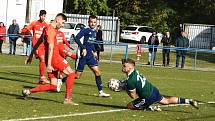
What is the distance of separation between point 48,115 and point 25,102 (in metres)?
1.77

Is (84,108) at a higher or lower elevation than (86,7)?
lower

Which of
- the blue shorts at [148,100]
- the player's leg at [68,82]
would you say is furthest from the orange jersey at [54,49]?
the blue shorts at [148,100]

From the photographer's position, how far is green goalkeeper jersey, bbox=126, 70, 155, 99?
1192 centimetres

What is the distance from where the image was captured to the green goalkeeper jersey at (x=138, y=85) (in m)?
11.9

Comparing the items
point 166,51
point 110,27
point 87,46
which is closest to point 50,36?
point 87,46

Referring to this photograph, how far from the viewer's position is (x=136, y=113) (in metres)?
12.0

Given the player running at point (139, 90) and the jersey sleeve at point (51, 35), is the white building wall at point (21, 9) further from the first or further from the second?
the player running at point (139, 90)

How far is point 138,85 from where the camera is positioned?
1196 centimetres

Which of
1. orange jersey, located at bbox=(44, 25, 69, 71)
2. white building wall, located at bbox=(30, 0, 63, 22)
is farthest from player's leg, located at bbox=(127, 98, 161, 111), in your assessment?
white building wall, located at bbox=(30, 0, 63, 22)

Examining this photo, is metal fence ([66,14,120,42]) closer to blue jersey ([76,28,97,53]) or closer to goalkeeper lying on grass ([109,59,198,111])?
blue jersey ([76,28,97,53])

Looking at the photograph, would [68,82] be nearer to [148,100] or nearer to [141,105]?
[141,105]

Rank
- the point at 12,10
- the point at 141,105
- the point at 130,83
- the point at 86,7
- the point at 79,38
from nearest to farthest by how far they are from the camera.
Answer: the point at 130,83 → the point at 141,105 → the point at 79,38 → the point at 12,10 → the point at 86,7

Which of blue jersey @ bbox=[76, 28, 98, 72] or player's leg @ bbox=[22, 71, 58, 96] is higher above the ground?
blue jersey @ bbox=[76, 28, 98, 72]

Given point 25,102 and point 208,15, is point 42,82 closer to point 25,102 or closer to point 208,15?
point 25,102
